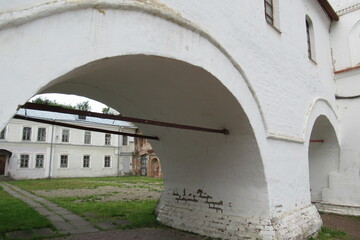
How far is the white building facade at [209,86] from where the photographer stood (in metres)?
2.51

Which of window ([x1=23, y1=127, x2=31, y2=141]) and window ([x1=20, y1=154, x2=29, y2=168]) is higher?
window ([x1=23, y1=127, x2=31, y2=141])

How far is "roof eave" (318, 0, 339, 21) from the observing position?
28.4 ft

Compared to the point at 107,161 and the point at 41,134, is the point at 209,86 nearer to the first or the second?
the point at 41,134

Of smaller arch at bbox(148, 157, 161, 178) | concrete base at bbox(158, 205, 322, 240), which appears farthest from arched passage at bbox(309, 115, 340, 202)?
smaller arch at bbox(148, 157, 161, 178)

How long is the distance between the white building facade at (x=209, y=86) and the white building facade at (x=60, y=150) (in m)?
21.1

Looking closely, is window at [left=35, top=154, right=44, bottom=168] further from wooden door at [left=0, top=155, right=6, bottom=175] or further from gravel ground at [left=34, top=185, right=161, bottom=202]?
gravel ground at [left=34, top=185, right=161, bottom=202]

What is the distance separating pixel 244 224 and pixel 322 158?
5.25m

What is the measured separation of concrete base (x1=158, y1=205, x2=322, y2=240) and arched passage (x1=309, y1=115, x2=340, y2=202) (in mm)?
3011

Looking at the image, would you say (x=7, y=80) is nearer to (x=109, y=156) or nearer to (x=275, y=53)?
(x=275, y=53)

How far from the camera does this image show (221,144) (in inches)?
216

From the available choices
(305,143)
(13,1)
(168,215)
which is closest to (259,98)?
(305,143)

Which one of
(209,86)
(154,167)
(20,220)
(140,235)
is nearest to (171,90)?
(209,86)

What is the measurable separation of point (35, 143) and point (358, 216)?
1025 inches

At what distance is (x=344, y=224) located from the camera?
23.2 feet
